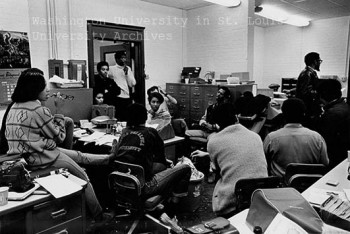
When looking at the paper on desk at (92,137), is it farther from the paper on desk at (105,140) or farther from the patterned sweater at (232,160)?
the patterned sweater at (232,160)

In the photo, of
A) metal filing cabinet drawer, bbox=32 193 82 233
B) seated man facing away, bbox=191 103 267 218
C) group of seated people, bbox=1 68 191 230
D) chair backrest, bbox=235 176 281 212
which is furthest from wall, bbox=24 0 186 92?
chair backrest, bbox=235 176 281 212

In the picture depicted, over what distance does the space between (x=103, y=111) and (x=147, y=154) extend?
190cm

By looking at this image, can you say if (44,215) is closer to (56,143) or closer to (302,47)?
(56,143)

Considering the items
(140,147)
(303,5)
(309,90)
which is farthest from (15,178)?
(303,5)

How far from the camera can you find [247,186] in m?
1.92

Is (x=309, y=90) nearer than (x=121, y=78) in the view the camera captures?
Yes

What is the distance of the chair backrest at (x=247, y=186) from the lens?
1909 mm

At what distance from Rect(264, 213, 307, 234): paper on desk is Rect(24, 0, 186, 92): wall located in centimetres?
455

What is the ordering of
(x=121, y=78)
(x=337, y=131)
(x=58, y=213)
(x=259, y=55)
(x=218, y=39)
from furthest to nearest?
1. (x=259, y=55)
2. (x=218, y=39)
3. (x=121, y=78)
4. (x=337, y=131)
5. (x=58, y=213)

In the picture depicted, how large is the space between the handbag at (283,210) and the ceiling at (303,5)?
223 inches

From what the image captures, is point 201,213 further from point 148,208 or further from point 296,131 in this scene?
point 296,131

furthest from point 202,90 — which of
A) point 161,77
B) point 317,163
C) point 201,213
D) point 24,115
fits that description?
point 24,115

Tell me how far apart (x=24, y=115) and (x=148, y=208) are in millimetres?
1198

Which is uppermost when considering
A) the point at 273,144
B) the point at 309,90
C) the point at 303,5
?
the point at 303,5
